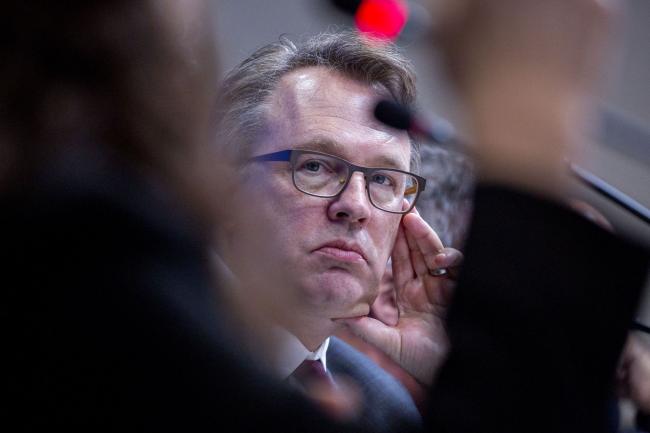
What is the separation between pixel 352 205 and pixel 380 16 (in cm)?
72

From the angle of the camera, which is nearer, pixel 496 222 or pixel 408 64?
pixel 496 222

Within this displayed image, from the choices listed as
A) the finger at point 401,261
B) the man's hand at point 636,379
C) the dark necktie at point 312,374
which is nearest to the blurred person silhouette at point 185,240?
the man's hand at point 636,379

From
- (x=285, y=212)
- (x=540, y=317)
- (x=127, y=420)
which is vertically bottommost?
(x=127, y=420)

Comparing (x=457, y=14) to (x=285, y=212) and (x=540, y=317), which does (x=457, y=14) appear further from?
(x=285, y=212)

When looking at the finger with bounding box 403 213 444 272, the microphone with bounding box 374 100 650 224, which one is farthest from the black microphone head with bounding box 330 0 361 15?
the finger with bounding box 403 213 444 272

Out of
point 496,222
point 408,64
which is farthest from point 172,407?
point 408,64

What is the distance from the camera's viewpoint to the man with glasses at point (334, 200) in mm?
1187

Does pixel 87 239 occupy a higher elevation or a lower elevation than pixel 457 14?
lower

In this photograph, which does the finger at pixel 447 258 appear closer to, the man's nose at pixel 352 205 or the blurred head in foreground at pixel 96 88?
the man's nose at pixel 352 205

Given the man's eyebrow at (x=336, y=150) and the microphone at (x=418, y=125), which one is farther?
the man's eyebrow at (x=336, y=150)

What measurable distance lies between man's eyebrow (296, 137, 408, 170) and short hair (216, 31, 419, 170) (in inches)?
2.5

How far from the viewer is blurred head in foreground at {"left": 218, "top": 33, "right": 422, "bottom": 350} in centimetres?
124

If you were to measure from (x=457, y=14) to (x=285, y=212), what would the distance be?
0.83m

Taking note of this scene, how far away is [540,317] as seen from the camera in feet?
1.73
